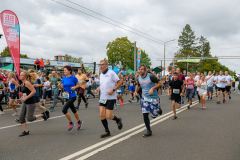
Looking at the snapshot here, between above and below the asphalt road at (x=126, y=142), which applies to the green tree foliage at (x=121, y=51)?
above

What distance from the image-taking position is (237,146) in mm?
4621

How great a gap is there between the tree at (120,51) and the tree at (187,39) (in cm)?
2187

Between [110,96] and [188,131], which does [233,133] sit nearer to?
[188,131]

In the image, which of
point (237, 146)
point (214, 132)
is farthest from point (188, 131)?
point (237, 146)

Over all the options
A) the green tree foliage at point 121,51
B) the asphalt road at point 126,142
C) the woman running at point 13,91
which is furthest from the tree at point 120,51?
the asphalt road at point 126,142

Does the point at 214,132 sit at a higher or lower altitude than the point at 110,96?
lower

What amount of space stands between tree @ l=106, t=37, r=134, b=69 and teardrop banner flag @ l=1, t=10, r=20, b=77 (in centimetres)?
4541

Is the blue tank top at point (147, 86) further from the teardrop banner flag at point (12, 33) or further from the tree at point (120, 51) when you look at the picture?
the tree at point (120, 51)

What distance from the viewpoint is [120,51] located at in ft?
183

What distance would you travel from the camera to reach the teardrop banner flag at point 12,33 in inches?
391

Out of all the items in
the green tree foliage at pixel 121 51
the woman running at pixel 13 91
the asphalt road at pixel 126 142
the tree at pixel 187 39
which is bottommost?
the asphalt road at pixel 126 142

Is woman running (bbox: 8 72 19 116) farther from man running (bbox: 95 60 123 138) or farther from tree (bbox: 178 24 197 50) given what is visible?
tree (bbox: 178 24 197 50)

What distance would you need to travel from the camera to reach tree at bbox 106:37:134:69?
55.9 metres

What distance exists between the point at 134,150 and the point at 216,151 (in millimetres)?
1562
